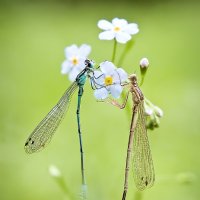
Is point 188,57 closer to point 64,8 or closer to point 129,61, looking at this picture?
point 129,61

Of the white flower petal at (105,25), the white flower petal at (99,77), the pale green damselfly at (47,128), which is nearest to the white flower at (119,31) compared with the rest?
the white flower petal at (105,25)

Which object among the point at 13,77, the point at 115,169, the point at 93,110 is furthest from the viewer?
the point at 13,77

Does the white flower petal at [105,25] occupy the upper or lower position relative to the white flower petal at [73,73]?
upper

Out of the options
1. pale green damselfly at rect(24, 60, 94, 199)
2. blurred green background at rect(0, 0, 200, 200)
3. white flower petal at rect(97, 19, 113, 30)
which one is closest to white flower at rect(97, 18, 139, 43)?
white flower petal at rect(97, 19, 113, 30)

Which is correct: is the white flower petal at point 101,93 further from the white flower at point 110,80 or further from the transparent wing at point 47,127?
the transparent wing at point 47,127

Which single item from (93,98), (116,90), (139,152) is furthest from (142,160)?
(93,98)

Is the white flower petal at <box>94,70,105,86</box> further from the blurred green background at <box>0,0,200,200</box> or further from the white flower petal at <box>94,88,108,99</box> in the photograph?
the blurred green background at <box>0,0,200,200</box>

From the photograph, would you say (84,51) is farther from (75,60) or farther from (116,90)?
(116,90)

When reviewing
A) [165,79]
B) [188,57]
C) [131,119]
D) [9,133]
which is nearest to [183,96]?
[165,79]
